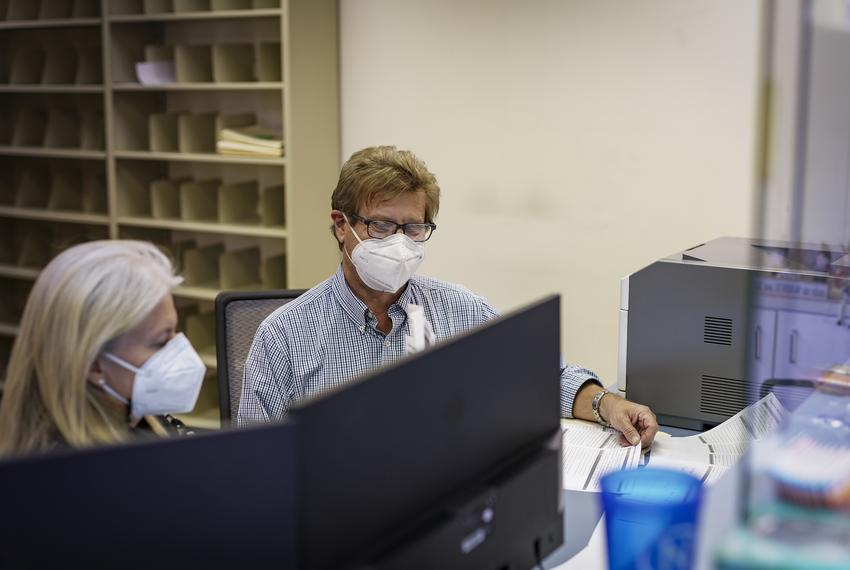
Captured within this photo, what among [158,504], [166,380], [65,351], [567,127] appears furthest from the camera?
[567,127]

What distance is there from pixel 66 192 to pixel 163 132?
66 cm

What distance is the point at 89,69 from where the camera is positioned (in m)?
3.95

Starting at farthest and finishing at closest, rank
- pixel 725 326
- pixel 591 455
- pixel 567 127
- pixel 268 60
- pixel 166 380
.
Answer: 1. pixel 268 60
2. pixel 567 127
3. pixel 725 326
4. pixel 591 455
5. pixel 166 380

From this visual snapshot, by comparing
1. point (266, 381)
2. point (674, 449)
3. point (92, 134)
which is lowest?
point (674, 449)

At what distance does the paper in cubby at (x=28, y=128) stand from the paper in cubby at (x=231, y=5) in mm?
1131

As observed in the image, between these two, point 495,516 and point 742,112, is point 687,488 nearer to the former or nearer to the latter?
point 495,516

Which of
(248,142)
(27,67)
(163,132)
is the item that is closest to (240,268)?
(248,142)

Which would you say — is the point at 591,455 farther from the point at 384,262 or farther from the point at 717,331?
the point at 384,262

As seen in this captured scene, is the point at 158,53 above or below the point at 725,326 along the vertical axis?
above

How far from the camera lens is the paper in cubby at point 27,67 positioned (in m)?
4.10

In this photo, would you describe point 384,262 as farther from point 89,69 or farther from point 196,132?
point 89,69

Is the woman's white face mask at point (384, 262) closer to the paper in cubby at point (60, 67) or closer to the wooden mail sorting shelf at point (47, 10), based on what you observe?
the wooden mail sorting shelf at point (47, 10)

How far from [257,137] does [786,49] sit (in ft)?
6.93

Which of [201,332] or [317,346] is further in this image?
[201,332]
